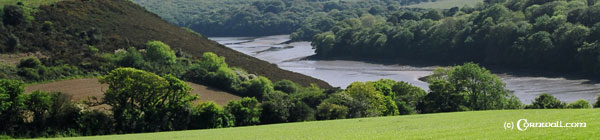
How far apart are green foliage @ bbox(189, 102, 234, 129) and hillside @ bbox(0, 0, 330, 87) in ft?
118

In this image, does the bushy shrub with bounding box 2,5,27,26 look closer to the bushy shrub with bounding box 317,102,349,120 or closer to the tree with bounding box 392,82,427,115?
the bushy shrub with bounding box 317,102,349,120

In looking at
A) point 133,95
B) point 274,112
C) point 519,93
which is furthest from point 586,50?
point 133,95

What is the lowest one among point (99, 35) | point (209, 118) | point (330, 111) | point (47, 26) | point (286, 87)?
point (286, 87)

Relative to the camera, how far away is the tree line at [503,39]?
4914 inches

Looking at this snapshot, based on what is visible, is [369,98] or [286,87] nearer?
[369,98]

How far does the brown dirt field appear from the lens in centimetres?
7512

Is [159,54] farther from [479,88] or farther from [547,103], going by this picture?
[547,103]

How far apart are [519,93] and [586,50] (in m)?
25.1

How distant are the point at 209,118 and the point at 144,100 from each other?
6760 millimetres

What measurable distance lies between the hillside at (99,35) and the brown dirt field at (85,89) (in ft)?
28.8

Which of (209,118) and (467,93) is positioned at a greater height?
(467,93)

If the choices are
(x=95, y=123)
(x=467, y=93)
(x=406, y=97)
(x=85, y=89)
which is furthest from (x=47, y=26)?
(x=467, y=93)

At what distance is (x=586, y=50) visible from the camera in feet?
387

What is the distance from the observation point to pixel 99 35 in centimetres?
10788
